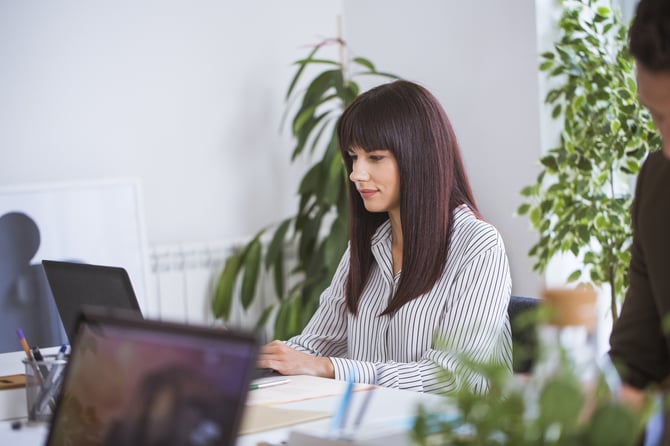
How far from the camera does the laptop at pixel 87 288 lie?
1757 mm

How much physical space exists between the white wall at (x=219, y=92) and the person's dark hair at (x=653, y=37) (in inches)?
90.9

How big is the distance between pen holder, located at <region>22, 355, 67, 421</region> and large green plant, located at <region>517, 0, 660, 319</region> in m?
1.84

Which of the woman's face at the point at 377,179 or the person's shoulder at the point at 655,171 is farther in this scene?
the woman's face at the point at 377,179

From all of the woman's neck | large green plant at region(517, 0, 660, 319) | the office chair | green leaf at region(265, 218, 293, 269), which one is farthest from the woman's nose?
green leaf at region(265, 218, 293, 269)

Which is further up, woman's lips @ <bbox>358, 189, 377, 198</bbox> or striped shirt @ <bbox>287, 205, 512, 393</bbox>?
woman's lips @ <bbox>358, 189, 377, 198</bbox>

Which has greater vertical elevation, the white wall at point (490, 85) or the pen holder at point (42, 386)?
the white wall at point (490, 85)

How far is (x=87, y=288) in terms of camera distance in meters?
1.88

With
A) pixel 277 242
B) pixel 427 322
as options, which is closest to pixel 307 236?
pixel 277 242

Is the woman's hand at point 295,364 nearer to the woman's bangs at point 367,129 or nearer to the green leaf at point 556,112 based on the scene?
the woman's bangs at point 367,129

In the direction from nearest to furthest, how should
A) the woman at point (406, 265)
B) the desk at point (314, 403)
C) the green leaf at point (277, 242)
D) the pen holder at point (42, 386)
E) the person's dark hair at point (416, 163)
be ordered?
the desk at point (314, 403), the pen holder at point (42, 386), the woman at point (406, 265), the person's dark hair at point (416, 163), the green leaf at point (277, 242)

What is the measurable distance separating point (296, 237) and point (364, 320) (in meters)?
2.13

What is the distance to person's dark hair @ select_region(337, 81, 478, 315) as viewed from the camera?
7.03 feet

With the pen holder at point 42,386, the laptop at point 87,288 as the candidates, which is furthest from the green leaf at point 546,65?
the pen holder at point 42,386

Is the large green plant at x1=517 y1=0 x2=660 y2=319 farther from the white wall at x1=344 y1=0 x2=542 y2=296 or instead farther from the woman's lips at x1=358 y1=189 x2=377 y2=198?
the woman's lips at x1=358 y1=189 x2=377 y2=198
